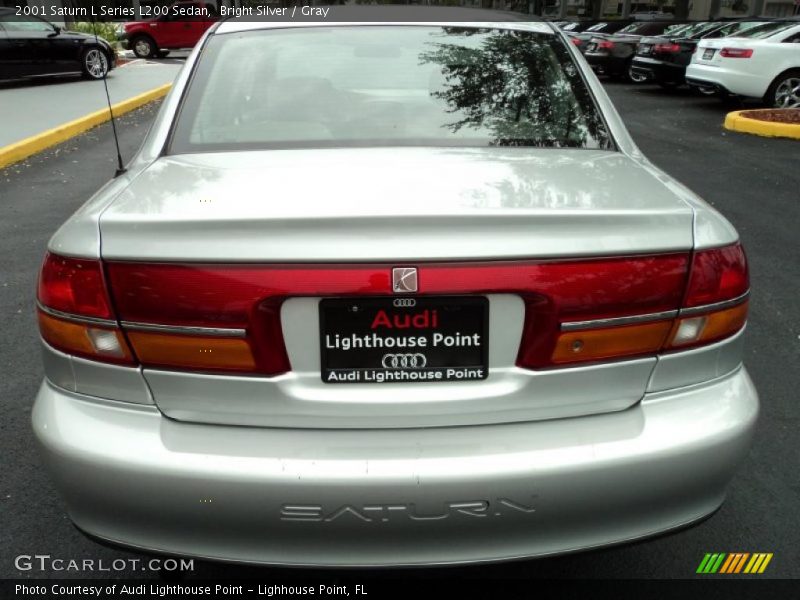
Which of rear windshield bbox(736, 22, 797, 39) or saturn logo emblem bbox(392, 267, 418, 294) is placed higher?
saturn logo emblem bbox(392, 267, 418, 294)

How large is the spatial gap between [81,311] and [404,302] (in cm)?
77

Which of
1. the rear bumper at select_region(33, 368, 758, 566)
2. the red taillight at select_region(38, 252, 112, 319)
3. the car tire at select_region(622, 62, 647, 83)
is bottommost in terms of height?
the car tire at select_region(622, 62, 647, 83)

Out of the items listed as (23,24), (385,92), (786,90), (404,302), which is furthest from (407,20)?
(23,24)

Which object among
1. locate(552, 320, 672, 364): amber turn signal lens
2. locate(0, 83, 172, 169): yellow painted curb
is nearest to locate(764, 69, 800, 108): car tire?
locate(0, 83, 172, 169): yellow painted curb

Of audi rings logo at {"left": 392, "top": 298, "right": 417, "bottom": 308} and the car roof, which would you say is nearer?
audi rings logo at {"left": 392, "top": 298, "right": 417, "bottom": 308}

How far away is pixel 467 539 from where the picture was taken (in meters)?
1.88

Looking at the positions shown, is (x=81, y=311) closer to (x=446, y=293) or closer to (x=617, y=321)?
(x=446, y=293)

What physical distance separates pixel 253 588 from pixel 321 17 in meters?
2.15

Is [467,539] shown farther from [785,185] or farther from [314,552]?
[785,185]

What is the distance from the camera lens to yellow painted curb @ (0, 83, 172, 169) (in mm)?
9047

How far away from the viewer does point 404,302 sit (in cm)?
184

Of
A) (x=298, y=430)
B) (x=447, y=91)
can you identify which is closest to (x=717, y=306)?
(x=298, y=430)

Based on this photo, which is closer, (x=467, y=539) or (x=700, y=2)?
(x=467, y=539)

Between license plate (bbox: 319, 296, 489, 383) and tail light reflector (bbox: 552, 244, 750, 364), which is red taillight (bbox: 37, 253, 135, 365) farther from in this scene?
tail light reflector (bbox: 552, 244, 750, 364)
